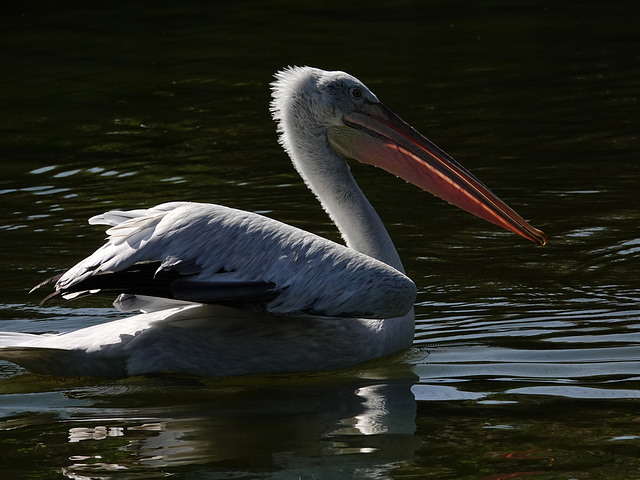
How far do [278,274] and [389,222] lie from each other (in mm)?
2913

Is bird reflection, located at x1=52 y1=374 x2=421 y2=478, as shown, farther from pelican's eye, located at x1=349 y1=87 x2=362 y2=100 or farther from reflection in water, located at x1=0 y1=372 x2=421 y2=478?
pelican's eye, located at x1=349 y1=87 x2=362 y2=100

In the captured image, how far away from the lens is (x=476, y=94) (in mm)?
11188

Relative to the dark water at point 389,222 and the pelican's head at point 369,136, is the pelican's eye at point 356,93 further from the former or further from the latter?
the dark water at point 389,222

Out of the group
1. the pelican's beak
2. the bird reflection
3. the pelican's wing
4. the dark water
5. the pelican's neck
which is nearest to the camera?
the bird reflection

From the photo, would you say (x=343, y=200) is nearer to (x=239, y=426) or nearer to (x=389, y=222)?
(x=239, y=426)

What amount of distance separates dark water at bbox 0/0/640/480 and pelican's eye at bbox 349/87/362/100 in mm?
1137

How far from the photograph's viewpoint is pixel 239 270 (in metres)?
4.59

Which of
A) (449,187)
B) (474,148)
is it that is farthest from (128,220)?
(474,148)

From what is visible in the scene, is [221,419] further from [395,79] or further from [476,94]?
[395,79]

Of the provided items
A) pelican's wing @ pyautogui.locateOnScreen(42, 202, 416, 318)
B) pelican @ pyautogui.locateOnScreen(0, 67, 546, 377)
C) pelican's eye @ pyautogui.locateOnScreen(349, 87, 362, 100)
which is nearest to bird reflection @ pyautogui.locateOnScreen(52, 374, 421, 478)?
pelican @ pyautogui.locateOnScreen(0, 67, 546, 377)

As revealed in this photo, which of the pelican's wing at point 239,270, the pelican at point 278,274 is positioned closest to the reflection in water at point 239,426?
the pelican at point 278,274

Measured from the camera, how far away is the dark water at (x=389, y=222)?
161 inches

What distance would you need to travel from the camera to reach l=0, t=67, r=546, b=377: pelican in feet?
14.9

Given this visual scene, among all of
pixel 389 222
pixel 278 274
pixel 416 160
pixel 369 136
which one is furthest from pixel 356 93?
pixel 389 222
